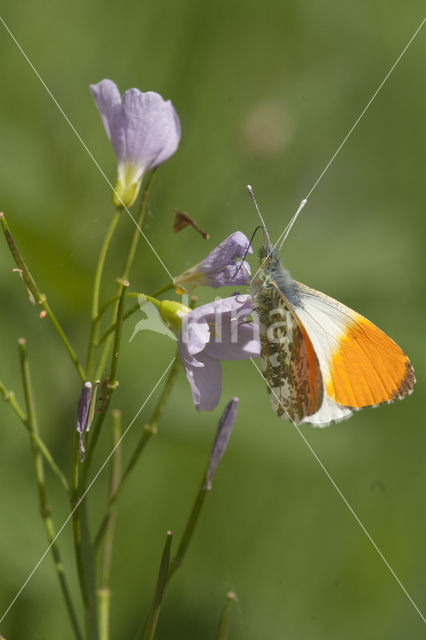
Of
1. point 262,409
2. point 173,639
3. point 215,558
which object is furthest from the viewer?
point 262,409

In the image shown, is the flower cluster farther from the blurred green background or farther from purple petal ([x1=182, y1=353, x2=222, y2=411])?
the blurred green background

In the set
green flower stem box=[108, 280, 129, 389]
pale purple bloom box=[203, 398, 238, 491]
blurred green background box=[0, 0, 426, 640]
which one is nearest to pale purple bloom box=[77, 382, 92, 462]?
green flower stem box=[108, 280, 129, 389]

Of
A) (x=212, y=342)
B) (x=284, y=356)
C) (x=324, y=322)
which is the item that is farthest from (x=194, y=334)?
(x=324, y=322)

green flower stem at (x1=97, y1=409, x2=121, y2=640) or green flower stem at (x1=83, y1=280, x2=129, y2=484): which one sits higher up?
green flower stem at (x1=83, y1=280, x2=129, y2=484)

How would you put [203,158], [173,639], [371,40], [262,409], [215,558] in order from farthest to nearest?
[371,40] → [203,158] → [262,409] → [215,558] → [173,639]

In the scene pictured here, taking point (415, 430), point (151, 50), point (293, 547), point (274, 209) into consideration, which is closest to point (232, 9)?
point (151, 50)

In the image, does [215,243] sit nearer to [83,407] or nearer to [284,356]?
[284,356]

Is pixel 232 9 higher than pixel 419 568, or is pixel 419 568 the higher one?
pixel 232 9

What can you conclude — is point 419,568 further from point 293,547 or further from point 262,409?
point 262,409
